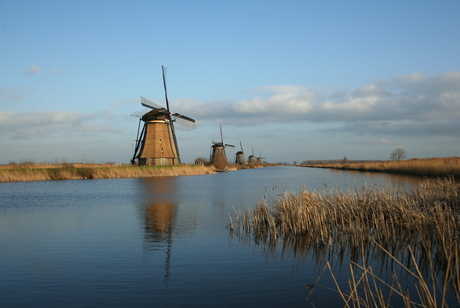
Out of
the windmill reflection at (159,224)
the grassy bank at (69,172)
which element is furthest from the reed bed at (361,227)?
the grassy bank at (69,172)

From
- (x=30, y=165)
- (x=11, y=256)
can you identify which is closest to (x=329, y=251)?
(x=11, y=256)

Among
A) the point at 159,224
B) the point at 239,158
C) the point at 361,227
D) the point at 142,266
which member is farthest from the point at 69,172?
the point at 239,158

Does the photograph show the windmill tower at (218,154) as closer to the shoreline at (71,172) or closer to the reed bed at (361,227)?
the shoreline at (71,172)

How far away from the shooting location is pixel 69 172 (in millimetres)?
30516

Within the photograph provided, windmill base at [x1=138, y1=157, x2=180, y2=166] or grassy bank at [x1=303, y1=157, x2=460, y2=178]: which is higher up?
windmill base at [x1=138, y1=157, x2=180, y2=166]

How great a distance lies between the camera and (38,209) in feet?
44.6

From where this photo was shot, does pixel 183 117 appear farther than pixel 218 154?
No

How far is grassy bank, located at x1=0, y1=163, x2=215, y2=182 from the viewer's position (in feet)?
91.0

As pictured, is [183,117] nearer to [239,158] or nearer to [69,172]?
[69,172]

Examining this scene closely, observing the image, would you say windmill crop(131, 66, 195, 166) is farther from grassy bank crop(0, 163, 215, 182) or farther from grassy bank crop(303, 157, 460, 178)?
grassy bank crop(303, 157, 460, 178)

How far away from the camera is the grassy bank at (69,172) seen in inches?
1092

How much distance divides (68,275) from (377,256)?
15.5ft

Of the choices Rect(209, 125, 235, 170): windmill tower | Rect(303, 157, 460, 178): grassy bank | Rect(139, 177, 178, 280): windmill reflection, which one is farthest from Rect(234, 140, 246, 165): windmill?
Rect(139, 177, 178, 280): windmill reflection

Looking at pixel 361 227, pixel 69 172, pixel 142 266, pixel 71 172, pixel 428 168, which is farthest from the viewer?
pixel 71 172
